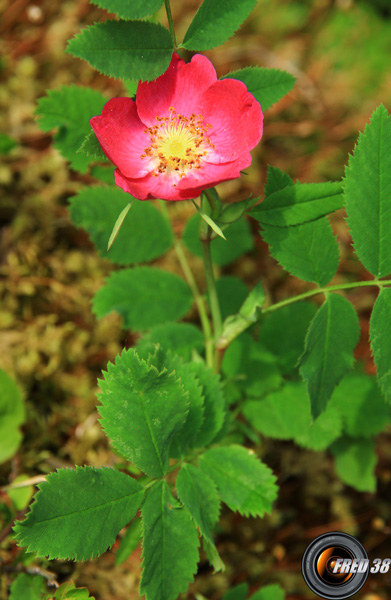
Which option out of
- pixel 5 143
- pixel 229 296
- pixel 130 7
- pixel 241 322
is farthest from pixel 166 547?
pixel 5 143

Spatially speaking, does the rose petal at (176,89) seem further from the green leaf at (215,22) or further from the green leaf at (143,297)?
the green leaf at (143,297)

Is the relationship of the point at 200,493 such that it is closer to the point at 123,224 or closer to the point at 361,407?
the point at 361,407

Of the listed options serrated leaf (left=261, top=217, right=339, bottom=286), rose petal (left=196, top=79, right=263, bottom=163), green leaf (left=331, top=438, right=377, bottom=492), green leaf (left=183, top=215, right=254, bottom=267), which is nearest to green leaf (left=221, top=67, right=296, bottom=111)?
rose petal (left=196, top=79, right=263, bottom=163)

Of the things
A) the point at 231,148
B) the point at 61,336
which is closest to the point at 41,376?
the point at 61,336

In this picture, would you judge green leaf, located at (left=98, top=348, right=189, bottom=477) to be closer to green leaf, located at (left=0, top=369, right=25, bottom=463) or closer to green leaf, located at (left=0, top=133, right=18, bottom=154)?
green leaf, located at (left=0, top=369, right=25, bottom=463)

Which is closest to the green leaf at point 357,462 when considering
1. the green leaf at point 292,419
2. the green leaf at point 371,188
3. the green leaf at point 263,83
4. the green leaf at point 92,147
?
the green leaf at point 292,419

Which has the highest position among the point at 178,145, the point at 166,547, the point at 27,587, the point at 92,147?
the point at 92,147
